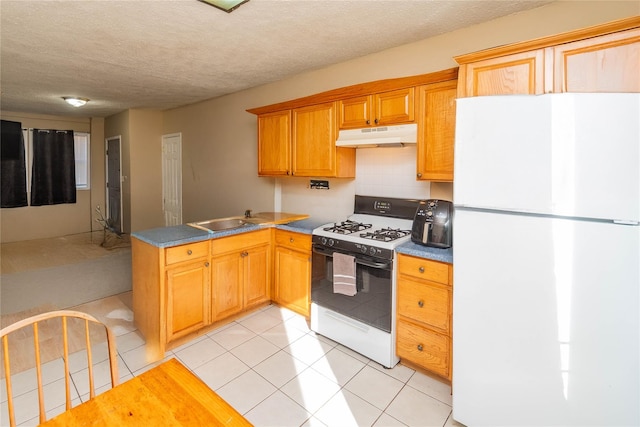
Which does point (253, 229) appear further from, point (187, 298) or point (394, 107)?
point (394, 107)

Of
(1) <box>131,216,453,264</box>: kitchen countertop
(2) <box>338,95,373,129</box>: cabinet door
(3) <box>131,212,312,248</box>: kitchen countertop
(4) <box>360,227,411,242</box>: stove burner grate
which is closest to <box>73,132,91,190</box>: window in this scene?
(3) <box>131,212,312,248</box>: kitchen countertop

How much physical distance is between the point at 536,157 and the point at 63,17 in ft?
10.2

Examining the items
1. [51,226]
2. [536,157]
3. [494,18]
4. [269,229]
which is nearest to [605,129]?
[536,157]

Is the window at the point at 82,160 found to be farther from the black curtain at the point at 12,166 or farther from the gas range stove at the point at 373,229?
the gas range stove at the point at 373,229

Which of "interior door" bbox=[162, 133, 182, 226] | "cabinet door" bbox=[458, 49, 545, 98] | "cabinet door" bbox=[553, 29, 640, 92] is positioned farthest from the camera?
"interior door" bbox=[162, 133, 182, 226]

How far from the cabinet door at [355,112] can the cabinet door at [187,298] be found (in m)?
→ 1.67

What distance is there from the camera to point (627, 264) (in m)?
1.33

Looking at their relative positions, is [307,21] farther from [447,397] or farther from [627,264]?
[447,397]

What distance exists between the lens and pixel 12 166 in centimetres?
601

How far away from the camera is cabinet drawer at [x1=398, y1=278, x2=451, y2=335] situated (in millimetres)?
2109

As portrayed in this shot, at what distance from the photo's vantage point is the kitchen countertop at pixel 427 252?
82.2 inches

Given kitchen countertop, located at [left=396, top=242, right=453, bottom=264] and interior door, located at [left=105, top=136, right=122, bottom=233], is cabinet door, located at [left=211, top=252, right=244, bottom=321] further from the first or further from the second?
interior door, located at [left=105, top=136, right=122, bottom=233]

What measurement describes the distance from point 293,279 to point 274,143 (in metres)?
1.42

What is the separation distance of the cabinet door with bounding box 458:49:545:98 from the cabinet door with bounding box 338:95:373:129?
816 mm
